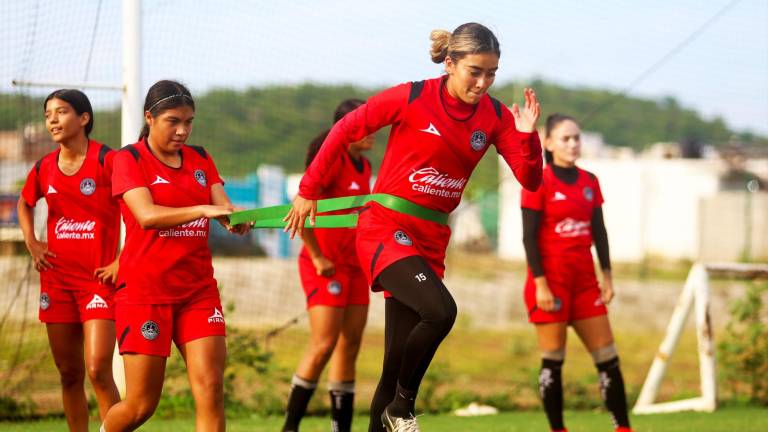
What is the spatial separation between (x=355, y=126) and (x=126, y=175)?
1.19m

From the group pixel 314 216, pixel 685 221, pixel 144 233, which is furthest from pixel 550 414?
pixel 685 221

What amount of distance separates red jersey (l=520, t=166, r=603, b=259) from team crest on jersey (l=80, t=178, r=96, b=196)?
293cm

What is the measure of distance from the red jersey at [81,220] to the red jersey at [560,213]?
285 centimetres

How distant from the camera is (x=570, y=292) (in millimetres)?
7730

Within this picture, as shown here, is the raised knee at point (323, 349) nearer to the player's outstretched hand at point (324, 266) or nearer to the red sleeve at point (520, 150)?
the player's outstretched hand at point (324, 266)

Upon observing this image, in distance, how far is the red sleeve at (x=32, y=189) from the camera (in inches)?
274

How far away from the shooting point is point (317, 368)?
7.78 m

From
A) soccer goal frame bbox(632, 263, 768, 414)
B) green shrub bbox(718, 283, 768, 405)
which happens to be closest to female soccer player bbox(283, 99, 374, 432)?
soccer goal frame bbox(632, 263, 768, 414)

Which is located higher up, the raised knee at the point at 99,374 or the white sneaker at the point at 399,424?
the raised knee at the point at 99,374

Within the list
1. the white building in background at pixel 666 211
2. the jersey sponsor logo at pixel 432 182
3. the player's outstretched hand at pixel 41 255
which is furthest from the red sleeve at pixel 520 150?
the white building in background at pixel 666 211

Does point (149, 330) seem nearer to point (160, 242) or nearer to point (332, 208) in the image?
point (160, 242)

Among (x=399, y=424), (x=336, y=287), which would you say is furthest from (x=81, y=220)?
(x=399, y=424)

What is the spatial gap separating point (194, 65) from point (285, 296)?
3.69 metres

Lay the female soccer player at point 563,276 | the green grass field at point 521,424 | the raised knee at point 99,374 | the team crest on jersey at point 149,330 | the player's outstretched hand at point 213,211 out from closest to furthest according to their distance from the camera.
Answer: the player's outstretched hand at point 213,211, the team crest on jersey at point 149,330, the raised knee at point 99,374, the female soccer player at point 563,276, the green grass field at point 521,424
